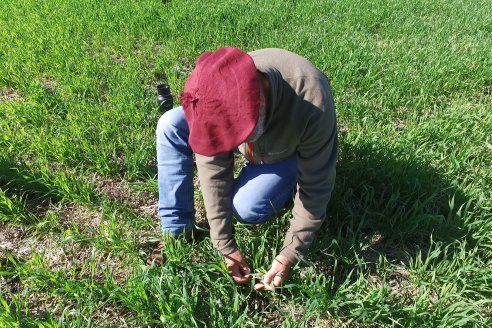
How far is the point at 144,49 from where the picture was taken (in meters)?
3.93

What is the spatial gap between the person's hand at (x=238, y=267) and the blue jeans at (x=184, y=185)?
0.25 meters

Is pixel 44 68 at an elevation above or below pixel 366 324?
above

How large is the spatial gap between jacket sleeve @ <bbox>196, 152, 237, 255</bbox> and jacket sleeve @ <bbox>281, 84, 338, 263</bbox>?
0.91ft

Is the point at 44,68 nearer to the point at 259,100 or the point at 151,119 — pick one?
the point at 151,119

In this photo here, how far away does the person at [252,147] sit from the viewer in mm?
1098

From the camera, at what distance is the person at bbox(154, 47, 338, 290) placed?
1.10 meters

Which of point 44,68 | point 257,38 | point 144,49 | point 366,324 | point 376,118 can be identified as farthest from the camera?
Result: point 257,38

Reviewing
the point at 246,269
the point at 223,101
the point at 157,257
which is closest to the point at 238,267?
the point at 246,269

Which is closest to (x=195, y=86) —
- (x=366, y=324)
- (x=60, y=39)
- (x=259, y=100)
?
(x=259, y=100)

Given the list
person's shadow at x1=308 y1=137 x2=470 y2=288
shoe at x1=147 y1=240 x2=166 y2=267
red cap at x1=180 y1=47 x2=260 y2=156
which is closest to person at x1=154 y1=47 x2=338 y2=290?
red cap at x1=180 y1=47 x2=260 y2=156

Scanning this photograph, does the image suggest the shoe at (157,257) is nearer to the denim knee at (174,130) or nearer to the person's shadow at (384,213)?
the denim knee at (174,130)

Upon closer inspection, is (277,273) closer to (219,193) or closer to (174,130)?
(219,193)

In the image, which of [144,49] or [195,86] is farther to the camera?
[144,49]

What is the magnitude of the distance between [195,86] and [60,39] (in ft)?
11.9
